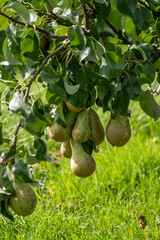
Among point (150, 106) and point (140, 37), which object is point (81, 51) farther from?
point (150, 106)

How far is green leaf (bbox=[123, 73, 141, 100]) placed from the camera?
114cm

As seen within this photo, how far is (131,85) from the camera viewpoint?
1139 millimetres

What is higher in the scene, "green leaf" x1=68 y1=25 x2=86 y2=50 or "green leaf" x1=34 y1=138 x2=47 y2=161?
"green leaf" x1=68 y1=25 x2=86 y2=50

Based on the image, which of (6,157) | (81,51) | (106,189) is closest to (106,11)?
(81,51)

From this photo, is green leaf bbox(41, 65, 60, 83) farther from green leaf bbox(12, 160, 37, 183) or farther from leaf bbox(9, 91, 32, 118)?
green leaf bbox(12, 160, 37, 183)

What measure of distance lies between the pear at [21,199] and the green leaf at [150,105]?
50cm

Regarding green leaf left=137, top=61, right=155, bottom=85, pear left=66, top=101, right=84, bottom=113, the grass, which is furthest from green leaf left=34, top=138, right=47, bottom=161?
the grass

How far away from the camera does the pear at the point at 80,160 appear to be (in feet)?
4.01

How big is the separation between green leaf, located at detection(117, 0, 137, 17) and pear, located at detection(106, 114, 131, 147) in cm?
33

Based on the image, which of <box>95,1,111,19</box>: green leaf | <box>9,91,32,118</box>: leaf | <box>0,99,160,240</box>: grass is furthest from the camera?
<box>0,99,160,240</box>: grass

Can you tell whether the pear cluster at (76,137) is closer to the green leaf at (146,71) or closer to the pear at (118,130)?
the pear at (118,130)

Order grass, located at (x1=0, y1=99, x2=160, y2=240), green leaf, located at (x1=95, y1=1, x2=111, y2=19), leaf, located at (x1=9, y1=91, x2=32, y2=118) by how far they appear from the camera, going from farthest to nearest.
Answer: grass, located at (x1=0, y1=99, x2=160, y2=240) < green leaf, located at (x1=95, y1=1, x2=111, y2=19) < leaf, located at (x1=9, y1=91, x2=32, y2=118)

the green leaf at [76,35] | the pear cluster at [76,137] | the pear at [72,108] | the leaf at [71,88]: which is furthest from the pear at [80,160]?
the green leaf at [76,35]

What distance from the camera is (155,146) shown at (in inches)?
122
